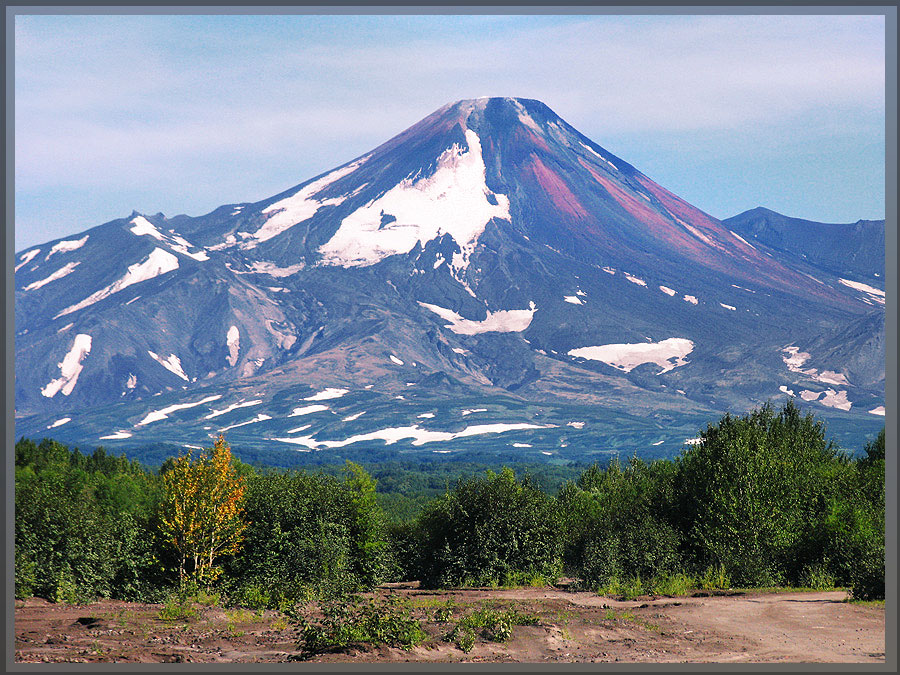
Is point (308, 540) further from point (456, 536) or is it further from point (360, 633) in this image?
point (360, 633)

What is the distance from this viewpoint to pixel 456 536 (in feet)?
117

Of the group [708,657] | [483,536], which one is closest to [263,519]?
[483,536]

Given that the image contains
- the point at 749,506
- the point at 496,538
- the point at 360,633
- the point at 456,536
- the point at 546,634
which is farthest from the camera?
the point at 456,536

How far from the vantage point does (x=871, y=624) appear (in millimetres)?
22578

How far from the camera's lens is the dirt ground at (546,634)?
60.0ft

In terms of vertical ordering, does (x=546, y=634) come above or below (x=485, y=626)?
below

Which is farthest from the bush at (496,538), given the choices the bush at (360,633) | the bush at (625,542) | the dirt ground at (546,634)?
the bush at (360,633)

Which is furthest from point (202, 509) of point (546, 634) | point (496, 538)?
point (546, 634)

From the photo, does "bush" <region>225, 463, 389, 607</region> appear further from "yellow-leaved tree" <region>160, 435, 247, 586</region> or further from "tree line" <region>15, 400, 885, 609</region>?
"yellow-leaved tree" <region>160, 435, 247, 586</region>

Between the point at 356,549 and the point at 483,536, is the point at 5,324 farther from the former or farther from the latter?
the point at 483,536

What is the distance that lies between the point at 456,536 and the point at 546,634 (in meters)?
14.7

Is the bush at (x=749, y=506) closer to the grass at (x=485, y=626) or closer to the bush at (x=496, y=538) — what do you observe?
the bush at (x=496, y=538)

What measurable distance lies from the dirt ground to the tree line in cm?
223

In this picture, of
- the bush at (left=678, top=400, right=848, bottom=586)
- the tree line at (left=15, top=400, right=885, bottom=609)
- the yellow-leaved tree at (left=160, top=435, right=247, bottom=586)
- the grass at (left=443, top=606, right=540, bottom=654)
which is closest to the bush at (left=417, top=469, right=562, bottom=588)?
the tree line at (left=15, top=400, right=885, bottom=609)
